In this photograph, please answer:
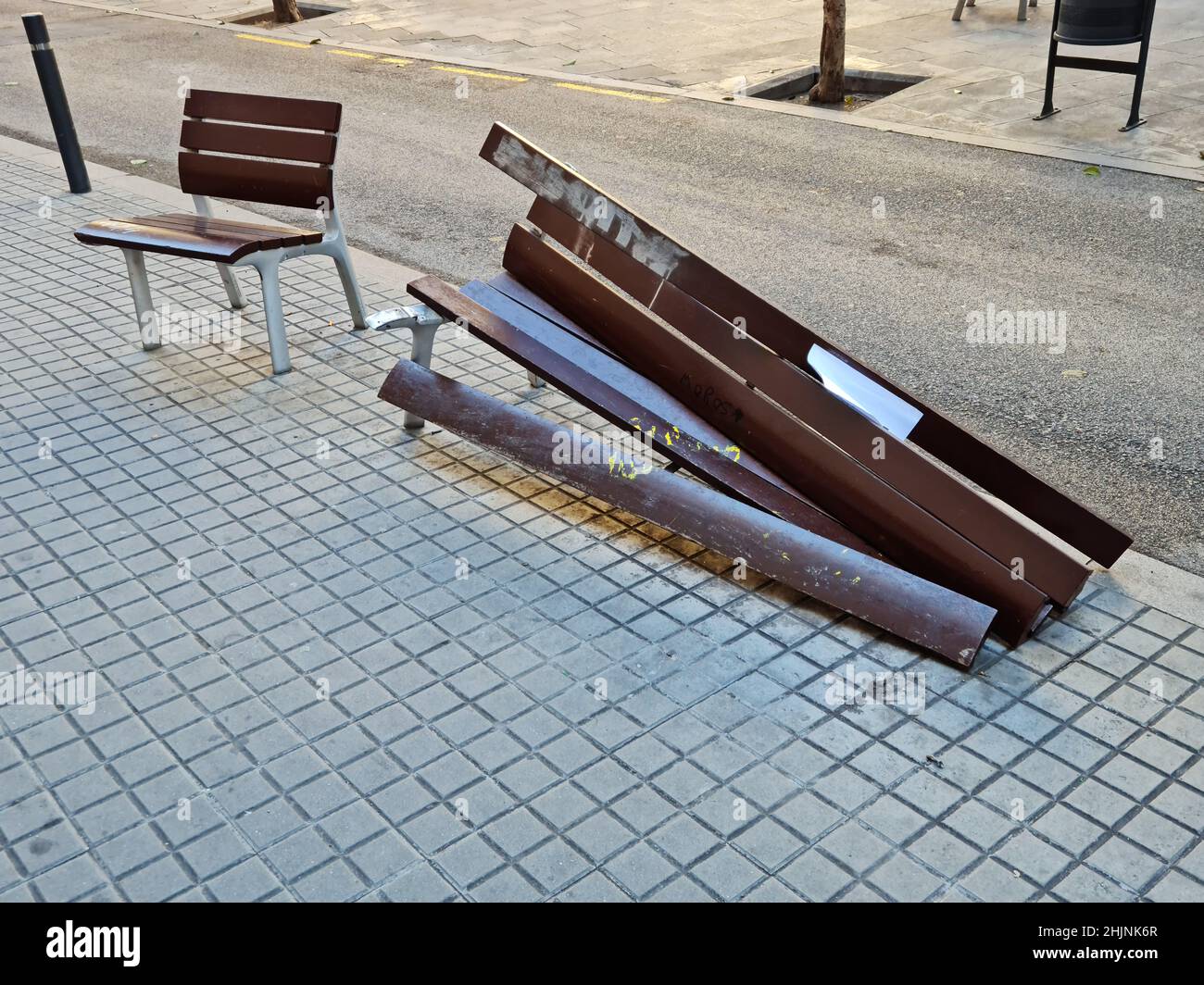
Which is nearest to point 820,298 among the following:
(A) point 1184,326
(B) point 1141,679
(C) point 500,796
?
(A) point 1184,326

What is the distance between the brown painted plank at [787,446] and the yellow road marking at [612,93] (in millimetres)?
7287

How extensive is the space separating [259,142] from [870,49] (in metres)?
8.61

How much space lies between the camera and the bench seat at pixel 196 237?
19.2 ft

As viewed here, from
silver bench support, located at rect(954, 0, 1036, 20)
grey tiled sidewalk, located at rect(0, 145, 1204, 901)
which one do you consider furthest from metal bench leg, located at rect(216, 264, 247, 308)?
silver bench support, located at rect(954, 0, 1036, 20)

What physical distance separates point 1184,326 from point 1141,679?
137 inches

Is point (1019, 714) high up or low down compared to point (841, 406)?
down

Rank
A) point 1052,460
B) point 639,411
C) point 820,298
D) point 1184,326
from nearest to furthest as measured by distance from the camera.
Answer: point 639,411 < point 1052,460 < point 1184,326 < point 820,298

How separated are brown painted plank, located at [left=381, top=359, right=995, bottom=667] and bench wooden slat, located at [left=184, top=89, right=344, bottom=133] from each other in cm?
188

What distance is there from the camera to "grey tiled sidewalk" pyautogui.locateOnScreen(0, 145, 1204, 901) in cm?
336

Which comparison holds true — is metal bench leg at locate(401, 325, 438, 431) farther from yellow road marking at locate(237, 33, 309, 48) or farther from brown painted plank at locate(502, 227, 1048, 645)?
yellow road marking at locate(237, 33, 309, 48)

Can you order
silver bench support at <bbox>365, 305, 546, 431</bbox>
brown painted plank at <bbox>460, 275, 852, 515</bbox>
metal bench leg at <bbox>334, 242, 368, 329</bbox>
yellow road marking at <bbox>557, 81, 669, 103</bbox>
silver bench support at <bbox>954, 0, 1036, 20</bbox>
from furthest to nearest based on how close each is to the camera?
silver bench support at <bbox>954, 0, 1036, 20</bbox>, yellow road marking at <bbox>557, 81, 669, 103</bbox>, metal bench leg at <bbox>334, 242, 368, 329</bbox>, silver bench support at <bbox>365, 305, 546, 431</bbox>, brown painted plank at <bbox>460, 275, 852, 515</bbox>

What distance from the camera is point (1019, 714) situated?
386 centimetres

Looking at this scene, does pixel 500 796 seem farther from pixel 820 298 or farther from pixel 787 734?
pixel 820 298
